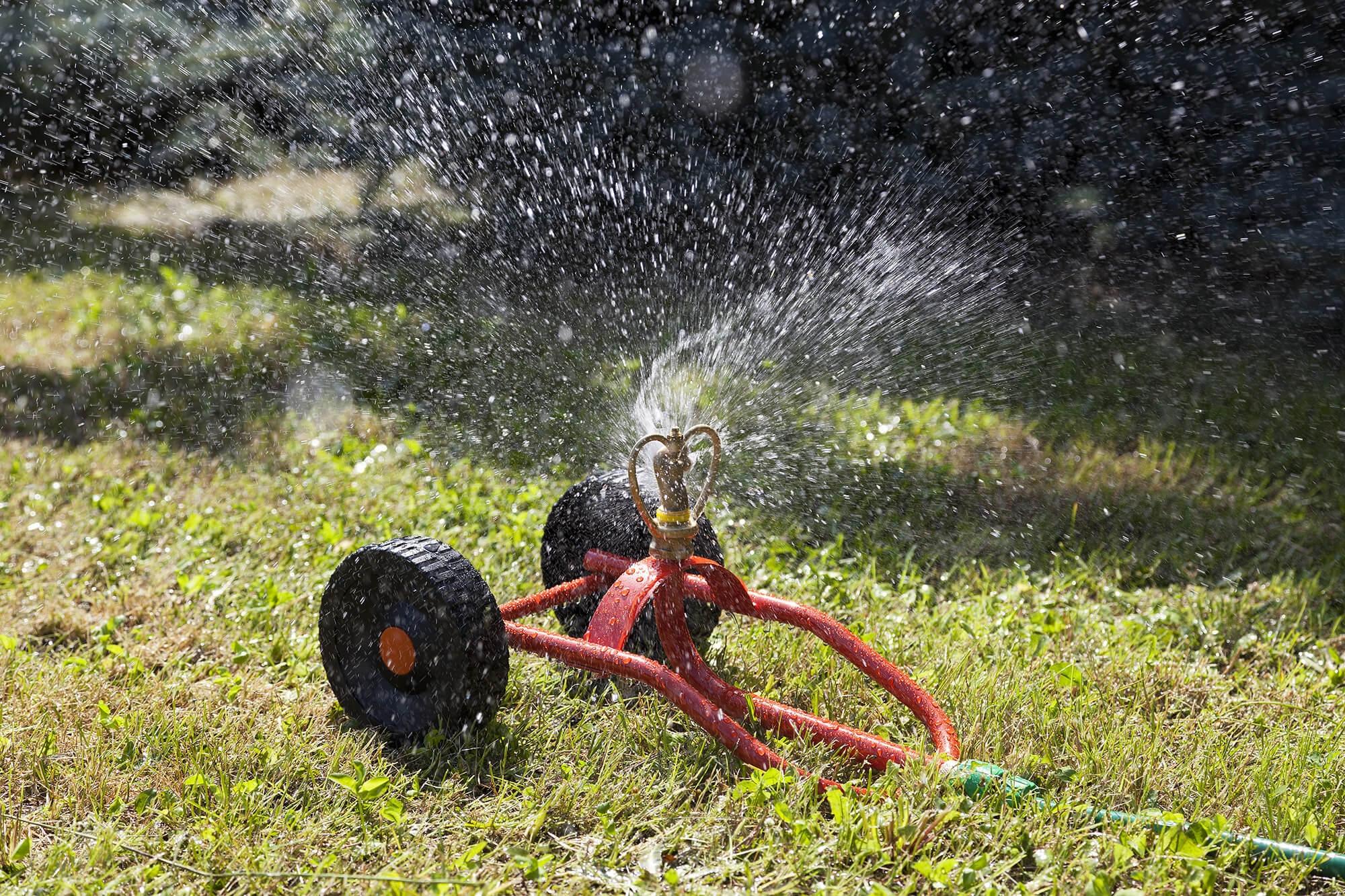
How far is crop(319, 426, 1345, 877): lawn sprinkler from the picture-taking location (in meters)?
2.12

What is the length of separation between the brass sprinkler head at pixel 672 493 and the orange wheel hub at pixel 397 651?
56cm

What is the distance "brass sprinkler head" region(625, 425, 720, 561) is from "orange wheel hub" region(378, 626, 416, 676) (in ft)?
1.84

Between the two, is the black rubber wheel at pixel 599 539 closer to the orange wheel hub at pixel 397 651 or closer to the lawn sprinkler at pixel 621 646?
the lawn sprinkler at pixel 621 646

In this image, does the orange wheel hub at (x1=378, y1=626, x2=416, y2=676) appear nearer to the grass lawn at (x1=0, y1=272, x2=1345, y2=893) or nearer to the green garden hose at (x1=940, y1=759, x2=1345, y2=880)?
the grass lawn at (x1=0, y1=272, x2=1345, y2=893)

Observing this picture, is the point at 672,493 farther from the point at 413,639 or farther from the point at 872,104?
the point at 872,104

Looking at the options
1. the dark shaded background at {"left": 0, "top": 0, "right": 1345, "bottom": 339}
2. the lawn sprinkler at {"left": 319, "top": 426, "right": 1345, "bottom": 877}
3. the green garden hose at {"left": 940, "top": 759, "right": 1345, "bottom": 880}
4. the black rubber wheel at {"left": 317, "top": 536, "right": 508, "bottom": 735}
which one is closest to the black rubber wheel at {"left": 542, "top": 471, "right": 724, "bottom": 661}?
the lawn sprinkler at {"left": 319, "top": 426, "right": 1345, "bottom": 877}

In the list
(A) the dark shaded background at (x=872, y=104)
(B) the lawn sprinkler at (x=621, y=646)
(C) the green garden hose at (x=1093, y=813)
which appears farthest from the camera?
(A) the dark shaded background at (x=872, y=104)

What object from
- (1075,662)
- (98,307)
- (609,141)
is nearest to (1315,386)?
(1075,662)

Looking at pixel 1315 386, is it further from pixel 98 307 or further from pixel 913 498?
pixel 98 307

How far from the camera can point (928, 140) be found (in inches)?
211

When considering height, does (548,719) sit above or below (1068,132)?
below

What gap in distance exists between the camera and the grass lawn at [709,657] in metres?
1.97

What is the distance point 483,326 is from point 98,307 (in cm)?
195

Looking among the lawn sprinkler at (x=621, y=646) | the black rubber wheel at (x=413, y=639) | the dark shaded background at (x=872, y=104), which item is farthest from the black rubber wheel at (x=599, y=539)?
the dark shaded background at (x=872, y=104)
